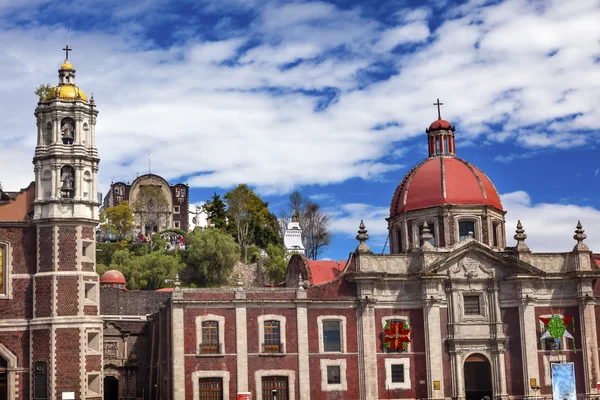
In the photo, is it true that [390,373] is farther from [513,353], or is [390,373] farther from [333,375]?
[513,353]

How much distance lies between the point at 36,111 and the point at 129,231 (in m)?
55.8

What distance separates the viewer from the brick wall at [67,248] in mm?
45156

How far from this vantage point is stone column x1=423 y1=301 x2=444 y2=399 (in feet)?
165

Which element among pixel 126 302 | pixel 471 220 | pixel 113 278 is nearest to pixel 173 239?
pixel 113 278

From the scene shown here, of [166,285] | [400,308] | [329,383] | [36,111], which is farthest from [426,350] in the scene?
[166,285]

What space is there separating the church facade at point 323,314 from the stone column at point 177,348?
0.08 m

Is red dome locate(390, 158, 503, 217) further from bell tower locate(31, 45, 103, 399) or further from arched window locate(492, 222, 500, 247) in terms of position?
bell tower locate(31, 45, 103, 399)

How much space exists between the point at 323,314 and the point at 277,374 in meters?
4.44

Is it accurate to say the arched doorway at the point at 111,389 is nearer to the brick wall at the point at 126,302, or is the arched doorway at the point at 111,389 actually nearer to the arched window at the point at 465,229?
the brick wall at the point at 126,302

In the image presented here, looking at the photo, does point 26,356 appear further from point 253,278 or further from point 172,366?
point 253,278

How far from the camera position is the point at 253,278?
87.5m

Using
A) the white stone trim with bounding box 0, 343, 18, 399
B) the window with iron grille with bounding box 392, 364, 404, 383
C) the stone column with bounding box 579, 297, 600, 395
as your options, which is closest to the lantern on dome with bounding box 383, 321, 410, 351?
the window with iron grille with bounding box 392, 364, 404, 383

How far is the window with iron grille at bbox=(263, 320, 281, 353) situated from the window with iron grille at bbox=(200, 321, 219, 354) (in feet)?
9.08

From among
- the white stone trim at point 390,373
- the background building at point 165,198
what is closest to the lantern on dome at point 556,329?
the white stone trim at point 390,373
